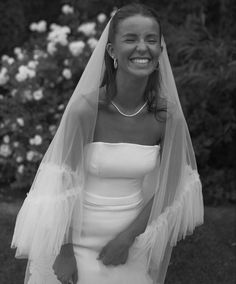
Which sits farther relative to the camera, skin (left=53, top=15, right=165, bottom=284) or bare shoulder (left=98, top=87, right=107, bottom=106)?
bare shoulder (left=98, top=87, right=107, bottom=106)

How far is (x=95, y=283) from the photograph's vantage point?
8.18 feet

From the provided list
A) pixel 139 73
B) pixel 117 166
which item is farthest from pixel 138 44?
pixel 117 166

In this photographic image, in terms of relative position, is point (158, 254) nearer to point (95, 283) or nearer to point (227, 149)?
point (95, 283)

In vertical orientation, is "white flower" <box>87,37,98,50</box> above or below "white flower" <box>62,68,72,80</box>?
above

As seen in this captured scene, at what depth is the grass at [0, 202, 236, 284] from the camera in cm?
392

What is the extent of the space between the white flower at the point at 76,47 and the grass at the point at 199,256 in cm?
177

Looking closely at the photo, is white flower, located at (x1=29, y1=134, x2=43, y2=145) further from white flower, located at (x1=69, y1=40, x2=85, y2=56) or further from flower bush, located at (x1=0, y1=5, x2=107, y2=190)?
white flower, located at (x1=69, y1=40, x2=85, y2=56)

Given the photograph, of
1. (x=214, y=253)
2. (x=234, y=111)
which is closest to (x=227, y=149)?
(x=234, y=111)

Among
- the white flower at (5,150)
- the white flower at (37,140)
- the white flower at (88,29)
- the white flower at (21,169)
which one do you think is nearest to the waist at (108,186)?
the white flower at (37,140)

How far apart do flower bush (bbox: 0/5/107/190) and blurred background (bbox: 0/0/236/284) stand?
0.03ft

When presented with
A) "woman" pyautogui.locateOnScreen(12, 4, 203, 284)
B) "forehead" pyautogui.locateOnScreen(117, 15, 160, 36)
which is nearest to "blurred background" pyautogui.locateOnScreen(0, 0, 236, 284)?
"woman" pyautogui.locateOnScreen(12, 4, 203, 284)

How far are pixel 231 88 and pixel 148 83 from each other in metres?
2.59

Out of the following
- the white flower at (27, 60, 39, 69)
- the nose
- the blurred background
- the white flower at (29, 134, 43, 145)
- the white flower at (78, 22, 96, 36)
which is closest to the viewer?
the nose

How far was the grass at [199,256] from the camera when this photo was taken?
392cm
